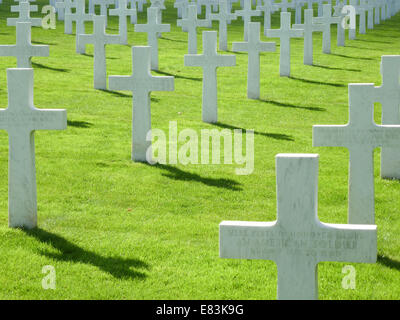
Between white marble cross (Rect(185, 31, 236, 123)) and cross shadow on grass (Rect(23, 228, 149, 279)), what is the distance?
6158 millimetres

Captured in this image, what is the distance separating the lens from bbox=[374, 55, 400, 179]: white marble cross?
846cm

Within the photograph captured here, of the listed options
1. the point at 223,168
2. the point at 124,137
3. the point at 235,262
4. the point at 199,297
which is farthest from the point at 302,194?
the point at 124,137

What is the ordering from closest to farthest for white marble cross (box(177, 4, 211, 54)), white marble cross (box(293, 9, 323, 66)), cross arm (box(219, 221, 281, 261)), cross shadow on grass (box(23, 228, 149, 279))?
cross arm (box(219, 221, 281, 261))
cross shadow on grass (box(23, 228, 149, 279))
white marble cross (box(177, 4, 211, 54))
white marble cross (box(293, 9, 323, 66))

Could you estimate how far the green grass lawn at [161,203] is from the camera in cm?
614

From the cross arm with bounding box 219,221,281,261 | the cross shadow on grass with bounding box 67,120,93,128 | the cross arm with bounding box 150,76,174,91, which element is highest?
the cross arm with bounding box 150,76,174,91

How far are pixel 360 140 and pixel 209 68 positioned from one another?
21.2ft

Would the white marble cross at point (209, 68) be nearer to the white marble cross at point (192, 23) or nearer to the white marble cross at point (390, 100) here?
the white marble cross at point (390, 100)

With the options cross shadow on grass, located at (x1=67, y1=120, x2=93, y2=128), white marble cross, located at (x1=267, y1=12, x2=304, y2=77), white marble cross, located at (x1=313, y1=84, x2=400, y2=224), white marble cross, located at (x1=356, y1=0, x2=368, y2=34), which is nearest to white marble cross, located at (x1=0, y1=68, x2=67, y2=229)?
white marble cross, located at (x1=313, y1=84, x2=400, y2=224)

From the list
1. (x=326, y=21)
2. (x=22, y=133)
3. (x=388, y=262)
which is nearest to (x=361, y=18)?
(x=326, y=21)

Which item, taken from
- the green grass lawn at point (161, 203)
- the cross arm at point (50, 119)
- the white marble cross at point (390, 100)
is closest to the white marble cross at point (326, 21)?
the green grass lawn at point (161, 203)

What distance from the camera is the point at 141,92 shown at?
33.8 ft

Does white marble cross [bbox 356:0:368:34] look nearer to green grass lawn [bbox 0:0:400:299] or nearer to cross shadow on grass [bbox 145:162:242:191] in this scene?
green grass lawn [bbox 0:0:400:299]

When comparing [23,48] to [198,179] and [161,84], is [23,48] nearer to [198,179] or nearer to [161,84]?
[161,84]

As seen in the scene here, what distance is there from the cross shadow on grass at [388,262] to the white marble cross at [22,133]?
9.75 feet
